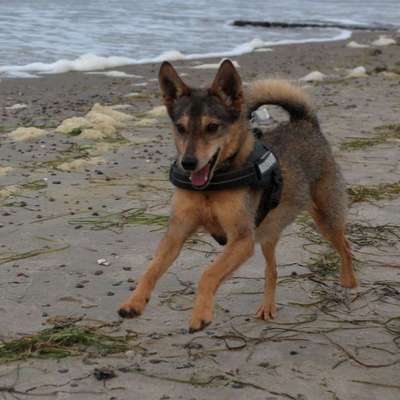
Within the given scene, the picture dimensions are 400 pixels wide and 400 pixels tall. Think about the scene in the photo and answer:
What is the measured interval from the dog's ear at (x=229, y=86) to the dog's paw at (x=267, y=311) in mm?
1315

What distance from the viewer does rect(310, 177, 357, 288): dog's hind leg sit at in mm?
5559

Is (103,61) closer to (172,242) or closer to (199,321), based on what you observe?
(172,242)

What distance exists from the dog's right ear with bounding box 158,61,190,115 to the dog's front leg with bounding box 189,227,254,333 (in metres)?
0.89

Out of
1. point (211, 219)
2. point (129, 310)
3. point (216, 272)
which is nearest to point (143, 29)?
point (211, 219)

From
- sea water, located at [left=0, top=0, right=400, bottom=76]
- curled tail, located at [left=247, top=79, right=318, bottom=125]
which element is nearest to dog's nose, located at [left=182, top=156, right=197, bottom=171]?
curled tail, located at [left=247, top=79, right=318, bottom=125]

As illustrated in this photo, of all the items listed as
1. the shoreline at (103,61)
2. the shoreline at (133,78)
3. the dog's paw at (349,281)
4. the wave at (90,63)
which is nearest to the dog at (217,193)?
the dog's paw at (349,281)

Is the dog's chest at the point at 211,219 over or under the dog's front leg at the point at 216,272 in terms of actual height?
over

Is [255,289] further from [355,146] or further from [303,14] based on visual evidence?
[303,14]

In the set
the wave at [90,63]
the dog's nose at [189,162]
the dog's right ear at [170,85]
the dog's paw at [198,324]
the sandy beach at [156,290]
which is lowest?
the wave at [90,63]

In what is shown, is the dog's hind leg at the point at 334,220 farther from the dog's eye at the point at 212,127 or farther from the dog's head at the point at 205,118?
the dog's eye at the point at 212,127

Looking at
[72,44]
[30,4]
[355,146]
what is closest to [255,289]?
[355,146]

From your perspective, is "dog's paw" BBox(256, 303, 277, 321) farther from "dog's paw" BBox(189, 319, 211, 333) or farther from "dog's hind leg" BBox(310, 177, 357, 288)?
"dog's paw" BBox(189, 319, 211, 333)

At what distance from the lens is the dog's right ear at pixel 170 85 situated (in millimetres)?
4621

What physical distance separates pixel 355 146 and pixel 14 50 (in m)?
→ 11.8
